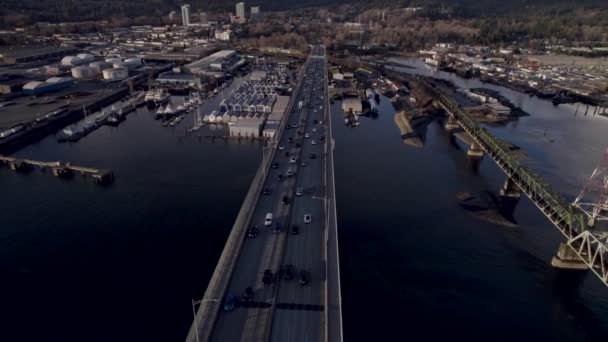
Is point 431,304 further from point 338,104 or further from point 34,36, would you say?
point 34,36


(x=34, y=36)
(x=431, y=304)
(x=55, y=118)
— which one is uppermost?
(x=34, y=36)

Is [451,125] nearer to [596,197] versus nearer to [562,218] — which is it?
[596,197]

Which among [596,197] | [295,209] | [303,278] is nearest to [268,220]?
[295,209]

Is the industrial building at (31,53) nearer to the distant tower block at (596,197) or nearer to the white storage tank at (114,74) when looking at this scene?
the white storage tank at (114,74)

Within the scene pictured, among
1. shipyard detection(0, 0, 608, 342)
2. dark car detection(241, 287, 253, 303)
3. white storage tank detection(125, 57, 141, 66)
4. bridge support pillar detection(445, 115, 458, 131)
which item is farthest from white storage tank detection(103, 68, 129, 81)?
dark car detection(241, 287, 253, 303)

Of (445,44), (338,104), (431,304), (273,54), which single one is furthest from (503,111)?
(445,44)

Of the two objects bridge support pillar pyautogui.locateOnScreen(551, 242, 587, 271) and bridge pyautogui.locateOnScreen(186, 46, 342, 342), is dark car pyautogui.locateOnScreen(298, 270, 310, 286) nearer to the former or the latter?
bridge pyautogui.locateOnScreen(186, 46, 342, 342)
